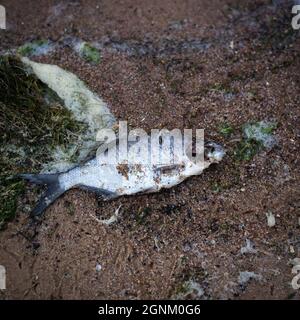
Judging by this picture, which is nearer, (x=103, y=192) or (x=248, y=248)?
(x=248, y=248)

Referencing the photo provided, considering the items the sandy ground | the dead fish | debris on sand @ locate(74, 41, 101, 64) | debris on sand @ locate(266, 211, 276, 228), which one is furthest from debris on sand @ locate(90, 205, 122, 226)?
debris on sand @ locate(74, 41, 101, 64)

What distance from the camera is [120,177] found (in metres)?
4.00

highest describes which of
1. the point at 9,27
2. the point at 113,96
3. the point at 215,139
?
the point at 9,27

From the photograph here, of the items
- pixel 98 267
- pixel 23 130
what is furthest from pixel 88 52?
pixel 98 267

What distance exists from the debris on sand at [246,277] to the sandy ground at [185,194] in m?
0.03

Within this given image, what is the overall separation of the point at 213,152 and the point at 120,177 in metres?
0.82

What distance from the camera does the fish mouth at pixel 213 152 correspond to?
4.02 m

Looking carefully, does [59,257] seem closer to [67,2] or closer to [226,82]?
[226,82]

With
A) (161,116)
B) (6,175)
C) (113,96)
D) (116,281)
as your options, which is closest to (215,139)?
(161,116)

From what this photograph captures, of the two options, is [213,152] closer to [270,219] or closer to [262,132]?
[262,132]

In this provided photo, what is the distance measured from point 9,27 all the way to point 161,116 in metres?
2.23

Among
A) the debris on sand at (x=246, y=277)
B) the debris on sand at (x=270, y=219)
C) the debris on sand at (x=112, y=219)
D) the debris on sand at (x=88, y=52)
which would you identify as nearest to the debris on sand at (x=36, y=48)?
the debris on sand at (x=88, y=52)

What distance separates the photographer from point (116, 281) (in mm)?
3760

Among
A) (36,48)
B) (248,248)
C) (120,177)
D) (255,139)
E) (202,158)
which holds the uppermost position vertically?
(36,48)
